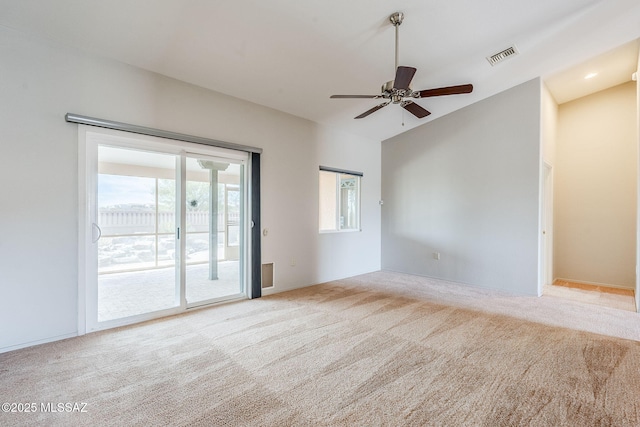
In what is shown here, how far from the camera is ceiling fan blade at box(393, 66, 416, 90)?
248 centimetres

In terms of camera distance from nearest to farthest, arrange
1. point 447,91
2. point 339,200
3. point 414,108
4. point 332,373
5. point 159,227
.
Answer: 1. point 332,373
2. point 447,91
3. point 414,108
4. point 159,227
5. point 339,200

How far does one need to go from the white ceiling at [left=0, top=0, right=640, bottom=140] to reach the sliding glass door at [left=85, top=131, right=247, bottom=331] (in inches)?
37.9

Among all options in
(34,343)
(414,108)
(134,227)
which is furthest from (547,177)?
(34,343)

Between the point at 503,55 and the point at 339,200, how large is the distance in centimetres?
328

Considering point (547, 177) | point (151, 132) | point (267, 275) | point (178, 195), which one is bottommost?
point (267, 275)

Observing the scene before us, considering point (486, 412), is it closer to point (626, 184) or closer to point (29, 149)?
point (29, 149)

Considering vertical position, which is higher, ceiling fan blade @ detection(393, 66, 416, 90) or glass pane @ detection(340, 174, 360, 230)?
ceiling fan blade @ detection(393, 66, 416, 90)

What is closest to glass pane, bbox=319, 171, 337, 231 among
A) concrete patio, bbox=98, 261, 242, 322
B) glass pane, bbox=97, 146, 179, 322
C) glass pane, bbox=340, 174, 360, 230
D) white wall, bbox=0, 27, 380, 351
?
glass pane, bbox=340, 174, 360, 230

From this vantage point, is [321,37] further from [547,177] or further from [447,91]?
[547,177]

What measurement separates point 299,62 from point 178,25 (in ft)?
4.15

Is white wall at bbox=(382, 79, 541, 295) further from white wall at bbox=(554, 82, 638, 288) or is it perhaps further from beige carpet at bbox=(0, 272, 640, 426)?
white wall at bbox=(554, 82, 638, 288)

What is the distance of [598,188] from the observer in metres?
5.20

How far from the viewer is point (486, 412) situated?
5.94 feet

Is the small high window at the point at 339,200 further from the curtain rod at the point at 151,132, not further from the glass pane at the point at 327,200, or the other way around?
the curtain rod at the point at 151,132
